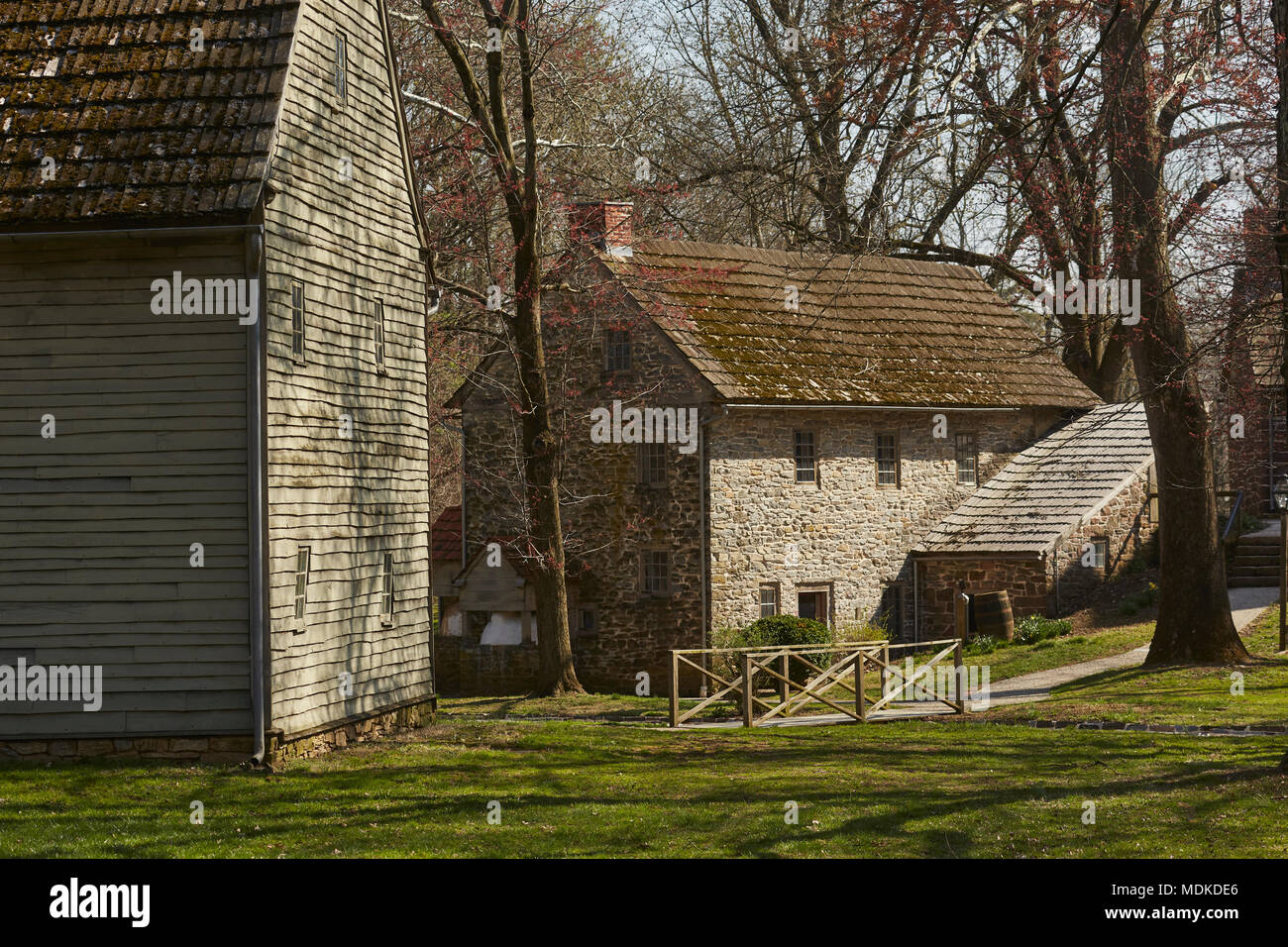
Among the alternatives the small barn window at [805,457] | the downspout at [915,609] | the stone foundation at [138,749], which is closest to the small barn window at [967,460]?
the downspout at [915,609]

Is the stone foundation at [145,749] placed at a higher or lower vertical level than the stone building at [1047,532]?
lower

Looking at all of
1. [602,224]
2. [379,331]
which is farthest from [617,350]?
[379,331]

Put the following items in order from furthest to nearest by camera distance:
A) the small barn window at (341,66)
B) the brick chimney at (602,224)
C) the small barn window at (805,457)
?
the small barn window at (805,457) → the brick chimney at (602,224) → the small barn window at (341,66)

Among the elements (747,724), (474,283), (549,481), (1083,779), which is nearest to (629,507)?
(549,481)

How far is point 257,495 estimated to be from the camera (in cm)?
1484

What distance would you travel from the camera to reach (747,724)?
67.4ft

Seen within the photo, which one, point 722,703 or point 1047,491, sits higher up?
point 1047,491

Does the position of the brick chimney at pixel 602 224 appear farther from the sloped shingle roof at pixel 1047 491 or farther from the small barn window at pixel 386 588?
the sloped shingle roof at pixel 1047 491

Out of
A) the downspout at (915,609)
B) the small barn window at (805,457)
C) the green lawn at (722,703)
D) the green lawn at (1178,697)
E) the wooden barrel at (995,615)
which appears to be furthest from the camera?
the downspout at (915,609)

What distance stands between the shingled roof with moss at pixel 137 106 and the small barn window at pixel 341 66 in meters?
1.54

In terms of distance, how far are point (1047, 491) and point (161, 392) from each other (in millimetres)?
22517

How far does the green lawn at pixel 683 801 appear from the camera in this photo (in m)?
11.5

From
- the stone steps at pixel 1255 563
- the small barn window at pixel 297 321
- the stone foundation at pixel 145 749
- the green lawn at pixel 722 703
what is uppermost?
the small barn window at pixel 297 321

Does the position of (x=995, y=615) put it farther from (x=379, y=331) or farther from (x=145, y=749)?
(x=145, y=749)
